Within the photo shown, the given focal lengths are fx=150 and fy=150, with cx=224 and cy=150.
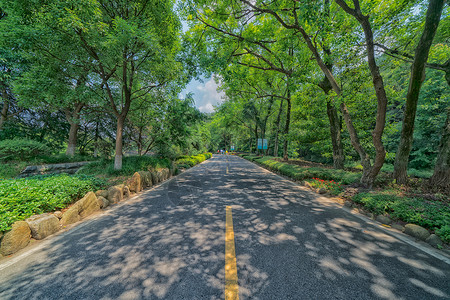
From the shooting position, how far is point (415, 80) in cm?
486

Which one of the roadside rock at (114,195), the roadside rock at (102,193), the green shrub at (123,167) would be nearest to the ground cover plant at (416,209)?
the roadside rock at (114,195)

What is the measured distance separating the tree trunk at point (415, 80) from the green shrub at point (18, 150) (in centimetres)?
→ 1571

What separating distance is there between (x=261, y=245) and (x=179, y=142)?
8.83 meters

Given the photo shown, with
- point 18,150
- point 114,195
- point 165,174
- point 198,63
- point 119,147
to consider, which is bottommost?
point 165,174

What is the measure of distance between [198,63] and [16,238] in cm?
857

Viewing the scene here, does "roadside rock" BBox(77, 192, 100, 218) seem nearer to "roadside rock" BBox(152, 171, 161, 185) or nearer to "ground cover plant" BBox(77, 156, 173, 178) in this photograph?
"roadside rock" BBox(152, 171, 161, 185)

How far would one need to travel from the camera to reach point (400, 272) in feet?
6.44

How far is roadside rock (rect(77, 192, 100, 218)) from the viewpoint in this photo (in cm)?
338

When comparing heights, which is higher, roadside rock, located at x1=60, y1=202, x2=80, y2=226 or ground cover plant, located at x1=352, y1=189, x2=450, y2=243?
ground cover plant, located at x1=352, y1=189, x2=450, y2=243

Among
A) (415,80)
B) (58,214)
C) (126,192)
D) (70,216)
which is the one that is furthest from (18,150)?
(415,80)

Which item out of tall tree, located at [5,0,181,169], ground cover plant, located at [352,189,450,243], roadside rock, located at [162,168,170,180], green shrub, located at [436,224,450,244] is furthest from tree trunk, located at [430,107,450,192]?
roadside rock, located at [162,168,170,180]

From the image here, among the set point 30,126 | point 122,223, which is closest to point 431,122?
point 122,223

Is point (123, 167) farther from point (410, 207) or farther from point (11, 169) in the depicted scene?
point (410, 207)

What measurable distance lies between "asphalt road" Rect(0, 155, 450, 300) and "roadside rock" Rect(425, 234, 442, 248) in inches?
16.8
